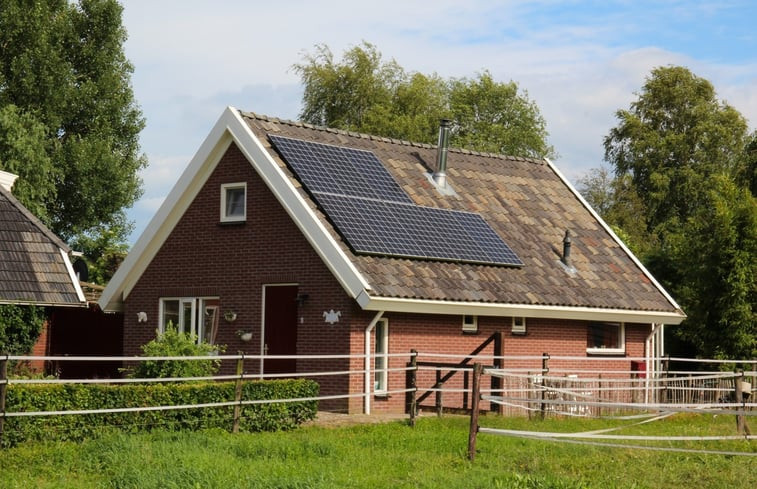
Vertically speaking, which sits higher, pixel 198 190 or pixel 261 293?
pixel 198 190

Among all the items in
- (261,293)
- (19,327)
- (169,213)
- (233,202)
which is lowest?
(19,327)

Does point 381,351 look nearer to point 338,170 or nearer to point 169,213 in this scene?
point 338,170

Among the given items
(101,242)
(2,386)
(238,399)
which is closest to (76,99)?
(101,242)

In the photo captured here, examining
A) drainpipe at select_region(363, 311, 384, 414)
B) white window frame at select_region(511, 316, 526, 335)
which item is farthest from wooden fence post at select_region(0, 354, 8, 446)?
white window frame at select_region(511, 316, 526, 335)

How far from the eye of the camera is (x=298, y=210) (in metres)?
24.5

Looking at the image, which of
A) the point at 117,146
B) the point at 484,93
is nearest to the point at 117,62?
the point at 117,146

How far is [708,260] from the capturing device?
33625 millimetres

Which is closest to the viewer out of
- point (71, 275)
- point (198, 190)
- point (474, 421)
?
point (474, 421)

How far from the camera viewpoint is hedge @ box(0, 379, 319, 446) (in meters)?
17.2

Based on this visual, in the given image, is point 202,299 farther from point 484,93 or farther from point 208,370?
point 484,93

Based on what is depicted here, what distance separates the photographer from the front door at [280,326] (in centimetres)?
2509

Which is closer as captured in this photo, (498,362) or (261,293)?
(498,362)

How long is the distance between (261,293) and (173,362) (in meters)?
4.75

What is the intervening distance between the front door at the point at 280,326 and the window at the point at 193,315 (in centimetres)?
→ 153
